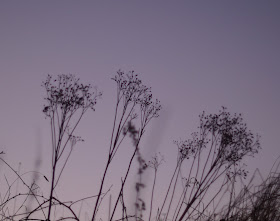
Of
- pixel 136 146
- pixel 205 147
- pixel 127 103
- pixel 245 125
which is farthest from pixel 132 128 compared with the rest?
pixel 245 125

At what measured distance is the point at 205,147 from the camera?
596 cm

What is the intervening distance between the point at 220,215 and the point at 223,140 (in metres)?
3.07

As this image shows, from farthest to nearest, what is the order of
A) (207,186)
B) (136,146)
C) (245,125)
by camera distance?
(245,125) < (207,186) < (136,146)

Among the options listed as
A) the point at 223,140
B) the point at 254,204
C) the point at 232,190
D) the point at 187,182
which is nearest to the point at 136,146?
the point at 187,182

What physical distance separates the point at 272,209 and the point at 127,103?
3.33m

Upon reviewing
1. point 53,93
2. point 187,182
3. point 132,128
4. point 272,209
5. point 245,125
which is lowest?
point 272,209

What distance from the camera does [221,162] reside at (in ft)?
19.2

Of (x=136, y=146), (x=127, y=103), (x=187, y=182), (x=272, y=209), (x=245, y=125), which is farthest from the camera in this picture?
(x=245, y=125)

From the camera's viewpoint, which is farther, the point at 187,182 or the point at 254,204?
the point at 187,182

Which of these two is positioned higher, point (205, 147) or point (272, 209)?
point (205, 147)

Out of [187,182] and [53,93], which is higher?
[53,93]

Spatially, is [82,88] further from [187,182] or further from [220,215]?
[220,215]

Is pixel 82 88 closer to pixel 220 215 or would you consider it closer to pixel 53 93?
pixel 53 93

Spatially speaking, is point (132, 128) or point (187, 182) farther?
point (132, 128)
